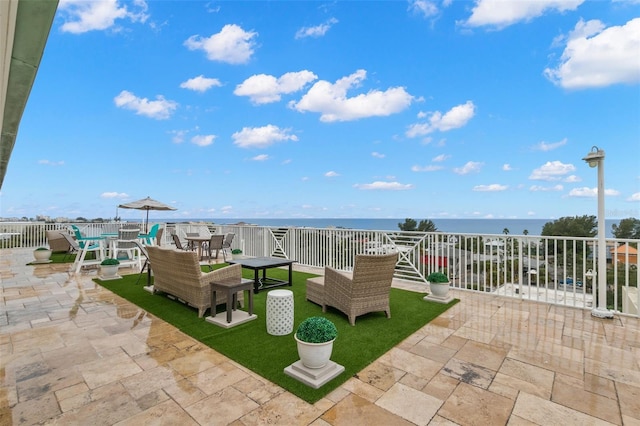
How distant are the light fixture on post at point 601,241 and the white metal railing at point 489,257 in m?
0.15

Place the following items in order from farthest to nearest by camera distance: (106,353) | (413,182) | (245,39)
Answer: (413,182) → (245,39) → (106,353)

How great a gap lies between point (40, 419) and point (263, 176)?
24.0m

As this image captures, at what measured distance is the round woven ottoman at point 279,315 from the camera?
3.38 metres

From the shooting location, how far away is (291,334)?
3424 millimetres

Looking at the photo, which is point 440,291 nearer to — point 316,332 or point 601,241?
point 601,241

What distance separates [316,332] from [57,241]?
38.9ft

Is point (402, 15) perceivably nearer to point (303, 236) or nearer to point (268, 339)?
point (303, 236)

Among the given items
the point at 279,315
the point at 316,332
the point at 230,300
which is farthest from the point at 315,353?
the point at 230,300

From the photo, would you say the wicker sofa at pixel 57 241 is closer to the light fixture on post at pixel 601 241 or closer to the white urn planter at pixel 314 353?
the white urn planter at pixel 314 353

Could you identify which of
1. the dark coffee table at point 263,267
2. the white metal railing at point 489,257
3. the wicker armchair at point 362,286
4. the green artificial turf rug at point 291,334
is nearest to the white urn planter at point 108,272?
the green artificial turf rug at point 291,334

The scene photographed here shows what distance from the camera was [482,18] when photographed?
8.34 metres

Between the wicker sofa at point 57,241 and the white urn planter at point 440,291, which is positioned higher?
the wicker sofa at point 57,241

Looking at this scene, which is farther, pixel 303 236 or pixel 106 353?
pixel 303 236

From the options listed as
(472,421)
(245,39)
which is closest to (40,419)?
(472,421)
